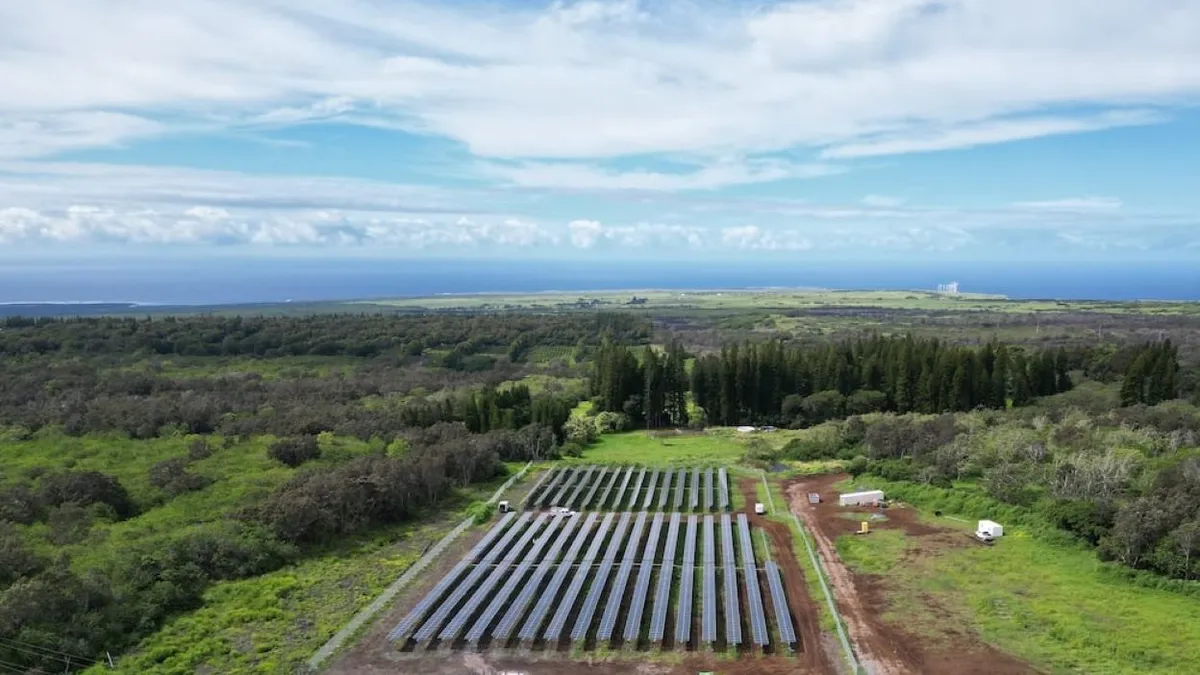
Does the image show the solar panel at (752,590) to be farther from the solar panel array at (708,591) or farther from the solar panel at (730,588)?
the solar panel array at (708,591)

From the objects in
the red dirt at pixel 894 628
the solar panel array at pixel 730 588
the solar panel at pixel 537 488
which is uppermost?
the solar panel array at pixel 730 588

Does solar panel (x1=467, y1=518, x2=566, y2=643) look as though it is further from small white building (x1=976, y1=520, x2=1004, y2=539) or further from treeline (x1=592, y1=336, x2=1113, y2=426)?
treeline (x1=592, y1=336, x2=1113, y2=426)

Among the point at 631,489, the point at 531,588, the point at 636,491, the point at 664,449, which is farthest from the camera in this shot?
the point at 664,449

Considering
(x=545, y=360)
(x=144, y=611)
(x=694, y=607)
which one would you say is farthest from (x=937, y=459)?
(x=545, y=360)

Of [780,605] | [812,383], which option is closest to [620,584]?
[780,605]

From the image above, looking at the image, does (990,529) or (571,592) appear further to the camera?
(990,529)

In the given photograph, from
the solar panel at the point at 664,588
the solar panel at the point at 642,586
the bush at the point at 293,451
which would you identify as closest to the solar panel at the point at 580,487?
the solar panel at the point at 642,586

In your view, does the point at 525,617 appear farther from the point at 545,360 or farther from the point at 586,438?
the point at 545,360

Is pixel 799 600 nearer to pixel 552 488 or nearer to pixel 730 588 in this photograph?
pixel 730 588
